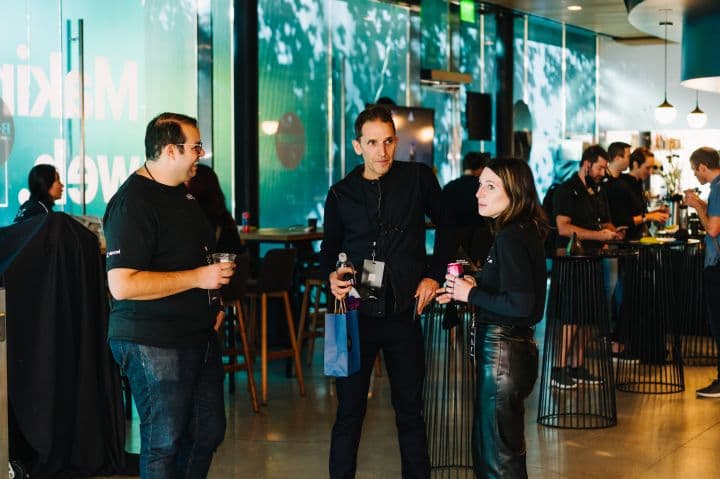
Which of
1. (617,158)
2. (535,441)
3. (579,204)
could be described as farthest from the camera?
(617,158)

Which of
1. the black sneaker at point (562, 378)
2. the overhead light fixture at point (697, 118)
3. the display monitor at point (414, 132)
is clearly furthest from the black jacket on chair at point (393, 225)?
the overhead light fixture at point (697, 118)

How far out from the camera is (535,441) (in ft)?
18.1

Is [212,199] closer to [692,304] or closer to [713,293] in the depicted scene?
[713,293]

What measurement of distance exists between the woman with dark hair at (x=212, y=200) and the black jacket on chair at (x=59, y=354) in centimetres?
111

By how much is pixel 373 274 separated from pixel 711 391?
3747 millimetres

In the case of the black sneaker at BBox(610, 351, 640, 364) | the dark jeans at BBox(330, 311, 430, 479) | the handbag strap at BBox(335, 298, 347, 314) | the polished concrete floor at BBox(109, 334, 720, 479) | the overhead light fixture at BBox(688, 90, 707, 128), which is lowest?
the polished concrete floor at BBox(109, 334, 720, 479)

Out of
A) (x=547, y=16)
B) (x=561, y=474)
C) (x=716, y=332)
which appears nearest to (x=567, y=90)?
(x=547, y=16)

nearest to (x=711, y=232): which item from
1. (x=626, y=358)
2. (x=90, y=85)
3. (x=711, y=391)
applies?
(x=711, y=391)

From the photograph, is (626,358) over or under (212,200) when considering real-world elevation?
under

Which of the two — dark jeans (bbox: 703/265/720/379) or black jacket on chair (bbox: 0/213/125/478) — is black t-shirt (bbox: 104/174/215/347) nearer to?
black jacket on chair (bbox: 0/213/125/478)

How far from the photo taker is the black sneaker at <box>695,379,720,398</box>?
22.0 feet

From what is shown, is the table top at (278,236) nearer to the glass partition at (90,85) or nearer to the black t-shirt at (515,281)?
the glass partition at (90,85)

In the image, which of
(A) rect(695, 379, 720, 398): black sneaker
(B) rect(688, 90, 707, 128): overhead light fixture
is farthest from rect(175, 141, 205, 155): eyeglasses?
(B) rect(688, 90, 707, 128): overhead light fixture

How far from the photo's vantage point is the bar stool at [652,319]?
699cm
